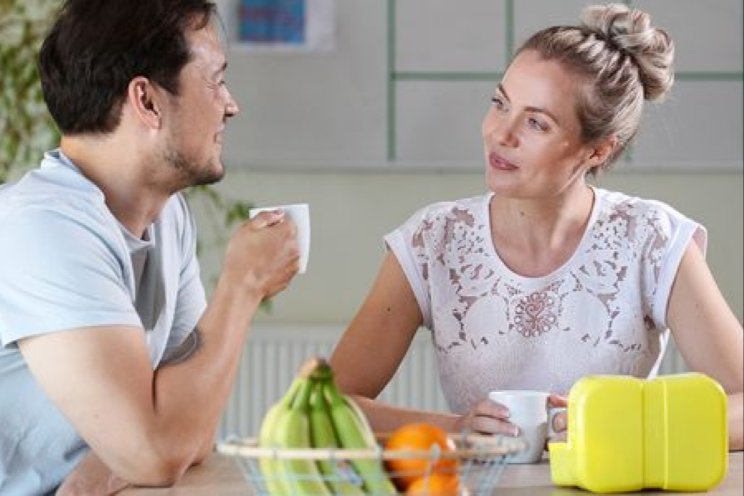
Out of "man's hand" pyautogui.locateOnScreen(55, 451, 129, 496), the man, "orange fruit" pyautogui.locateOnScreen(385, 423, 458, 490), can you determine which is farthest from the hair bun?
"orange fruit" pyautogui.locateOnScreen(385, 423, 458, 490)

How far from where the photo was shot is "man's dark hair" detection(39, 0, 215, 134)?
2076 millimetres

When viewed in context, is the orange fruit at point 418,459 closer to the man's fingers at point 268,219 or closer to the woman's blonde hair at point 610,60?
the man's fingers at point 268,219

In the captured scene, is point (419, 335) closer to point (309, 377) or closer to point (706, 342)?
point (706, 342)

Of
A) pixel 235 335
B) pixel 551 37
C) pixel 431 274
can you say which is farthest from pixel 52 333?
pixel 551 37

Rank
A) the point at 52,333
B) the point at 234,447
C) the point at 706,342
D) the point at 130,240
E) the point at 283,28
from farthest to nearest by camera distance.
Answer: the point at 283,28, the point at 706,342, the point at 130,240, the point at 52,333, the point at 234,447

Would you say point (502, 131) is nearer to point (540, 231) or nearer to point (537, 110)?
point (537, 110)

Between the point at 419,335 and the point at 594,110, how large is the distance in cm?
194

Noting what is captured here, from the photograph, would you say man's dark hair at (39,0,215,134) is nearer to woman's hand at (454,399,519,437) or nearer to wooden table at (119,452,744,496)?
wooden table at (119,452,744,496)

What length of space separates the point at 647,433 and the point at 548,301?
→ 0.70 meters

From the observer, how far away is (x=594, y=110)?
8.12 feet

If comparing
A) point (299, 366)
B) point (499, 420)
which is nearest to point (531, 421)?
point (499, 420)

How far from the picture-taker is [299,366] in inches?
171

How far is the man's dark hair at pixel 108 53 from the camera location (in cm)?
208

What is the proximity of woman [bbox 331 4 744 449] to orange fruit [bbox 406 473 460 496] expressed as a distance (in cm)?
97
